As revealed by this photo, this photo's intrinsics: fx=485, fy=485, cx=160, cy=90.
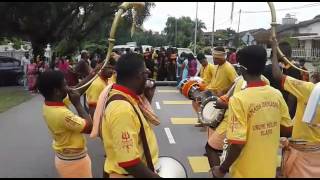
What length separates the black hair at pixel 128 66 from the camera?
312 cm

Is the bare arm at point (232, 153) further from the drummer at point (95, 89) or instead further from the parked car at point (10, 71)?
the parked car at point (10, 71)

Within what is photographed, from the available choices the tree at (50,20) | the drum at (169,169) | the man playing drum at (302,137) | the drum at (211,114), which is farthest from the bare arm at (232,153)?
the tree at (50,20)

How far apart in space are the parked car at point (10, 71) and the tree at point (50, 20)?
3091 mm

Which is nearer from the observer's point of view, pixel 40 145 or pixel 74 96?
pixel 74 96

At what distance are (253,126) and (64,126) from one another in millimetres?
1705

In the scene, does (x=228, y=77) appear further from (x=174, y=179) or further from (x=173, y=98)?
(x=173, y=98)

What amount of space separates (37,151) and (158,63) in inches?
578

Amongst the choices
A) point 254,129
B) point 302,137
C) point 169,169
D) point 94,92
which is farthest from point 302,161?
point 94,92

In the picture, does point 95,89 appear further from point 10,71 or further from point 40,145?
point 10,71

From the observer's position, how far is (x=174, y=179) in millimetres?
3221

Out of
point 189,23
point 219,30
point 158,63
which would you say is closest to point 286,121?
point 158,63

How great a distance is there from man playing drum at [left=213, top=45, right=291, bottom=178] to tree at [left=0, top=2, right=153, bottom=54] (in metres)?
18.8

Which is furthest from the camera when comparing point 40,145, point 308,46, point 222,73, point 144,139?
point 308,46

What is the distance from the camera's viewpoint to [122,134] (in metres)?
2.88
